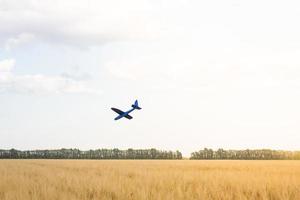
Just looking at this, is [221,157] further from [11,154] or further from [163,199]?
[163,199]

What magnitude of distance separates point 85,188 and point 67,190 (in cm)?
35

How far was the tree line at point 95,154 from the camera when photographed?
89.4 m

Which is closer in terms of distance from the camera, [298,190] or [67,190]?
[298,190]

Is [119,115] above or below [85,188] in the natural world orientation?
above

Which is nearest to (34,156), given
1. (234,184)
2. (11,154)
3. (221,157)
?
(11,154)

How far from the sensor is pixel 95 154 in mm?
93062

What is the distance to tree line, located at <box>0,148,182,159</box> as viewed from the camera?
89.4m

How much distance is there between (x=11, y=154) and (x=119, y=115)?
8310cm

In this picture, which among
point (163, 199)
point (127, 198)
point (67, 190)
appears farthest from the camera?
point (67, 190)

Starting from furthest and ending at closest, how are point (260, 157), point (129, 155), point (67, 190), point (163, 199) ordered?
point (129, 155) < point (260, 157) < point (67, 190) < point (163, 199)

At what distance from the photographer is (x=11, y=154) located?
9794cm

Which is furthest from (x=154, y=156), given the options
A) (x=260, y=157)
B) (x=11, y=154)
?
(x=11, y=154)

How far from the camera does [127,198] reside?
8.09 meters

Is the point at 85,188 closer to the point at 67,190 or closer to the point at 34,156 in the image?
the point at 67,190
